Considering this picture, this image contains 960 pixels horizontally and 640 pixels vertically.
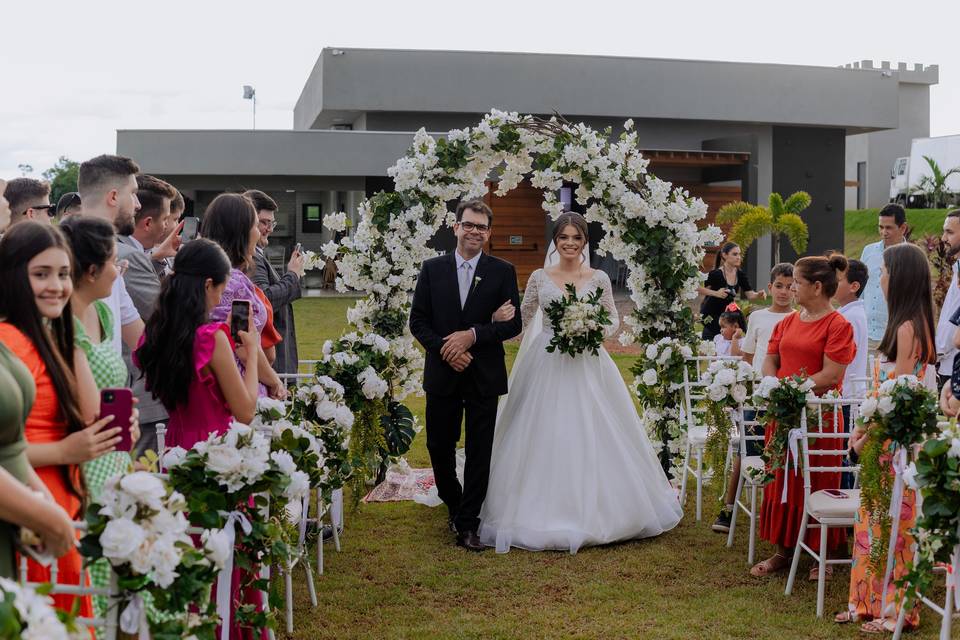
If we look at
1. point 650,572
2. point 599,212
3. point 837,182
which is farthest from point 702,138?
point 650,572

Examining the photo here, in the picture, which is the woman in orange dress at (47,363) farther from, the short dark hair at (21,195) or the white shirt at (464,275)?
the white shirt at (464,275)

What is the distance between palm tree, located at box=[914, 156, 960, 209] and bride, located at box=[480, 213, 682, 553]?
116 ft

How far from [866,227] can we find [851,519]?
3908cm

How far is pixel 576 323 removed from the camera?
276 inches

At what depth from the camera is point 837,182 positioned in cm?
3088

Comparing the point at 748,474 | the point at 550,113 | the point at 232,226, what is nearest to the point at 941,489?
the point at 748,474

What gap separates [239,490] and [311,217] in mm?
30860

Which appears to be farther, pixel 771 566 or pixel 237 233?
pixel 771 566

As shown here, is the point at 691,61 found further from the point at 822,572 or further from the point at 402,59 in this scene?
the point at 822,572

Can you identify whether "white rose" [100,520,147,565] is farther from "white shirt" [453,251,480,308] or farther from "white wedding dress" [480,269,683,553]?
"white shirt" [453,251,480,308]

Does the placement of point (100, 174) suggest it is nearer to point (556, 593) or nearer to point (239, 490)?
point (239, 490)

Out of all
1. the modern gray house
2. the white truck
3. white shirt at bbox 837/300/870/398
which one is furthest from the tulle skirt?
the white truck

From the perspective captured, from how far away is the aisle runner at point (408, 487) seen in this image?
26.3 feet

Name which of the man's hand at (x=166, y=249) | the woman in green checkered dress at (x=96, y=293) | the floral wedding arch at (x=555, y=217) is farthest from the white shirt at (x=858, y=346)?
the woman in green checkered dress at (x=96, y=293)
